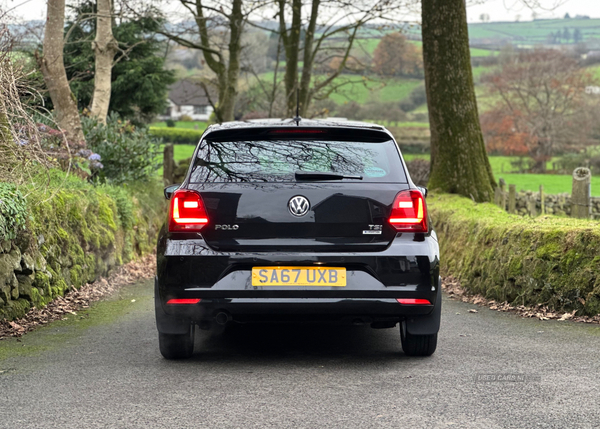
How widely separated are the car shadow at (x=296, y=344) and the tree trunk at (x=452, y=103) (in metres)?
7.72

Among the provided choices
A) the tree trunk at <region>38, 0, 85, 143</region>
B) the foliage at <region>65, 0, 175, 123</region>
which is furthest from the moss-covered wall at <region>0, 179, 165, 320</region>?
the foliage at <region>65, 0, 175, 123</region>

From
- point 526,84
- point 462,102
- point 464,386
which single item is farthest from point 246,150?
point 526,84

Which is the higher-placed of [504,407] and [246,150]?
[246,150]

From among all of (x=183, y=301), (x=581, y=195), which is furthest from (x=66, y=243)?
(x=581, y=195)

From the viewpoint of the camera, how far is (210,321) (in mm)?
5594

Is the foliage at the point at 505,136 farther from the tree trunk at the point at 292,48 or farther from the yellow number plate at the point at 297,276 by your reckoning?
the yellow number plate at the point at 297,276

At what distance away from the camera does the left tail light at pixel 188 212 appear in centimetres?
545

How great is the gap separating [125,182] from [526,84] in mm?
55551

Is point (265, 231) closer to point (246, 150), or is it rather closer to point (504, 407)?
point (246, 150)

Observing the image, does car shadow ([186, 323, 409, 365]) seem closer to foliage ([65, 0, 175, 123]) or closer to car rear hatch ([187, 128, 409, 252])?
car rear hatch ([187, 128, 409, 252])

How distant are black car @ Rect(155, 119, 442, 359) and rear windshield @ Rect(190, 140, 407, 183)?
0.01 m

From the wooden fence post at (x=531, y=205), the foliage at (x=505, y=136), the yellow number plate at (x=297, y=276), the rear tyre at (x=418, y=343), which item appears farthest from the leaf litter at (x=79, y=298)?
the foliage at (x=505, y=136)

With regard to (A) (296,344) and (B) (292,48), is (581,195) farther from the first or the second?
(B) (292,48)

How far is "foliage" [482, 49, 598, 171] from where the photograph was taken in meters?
61.8
